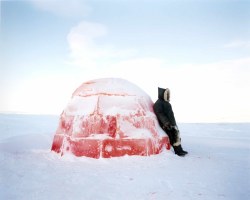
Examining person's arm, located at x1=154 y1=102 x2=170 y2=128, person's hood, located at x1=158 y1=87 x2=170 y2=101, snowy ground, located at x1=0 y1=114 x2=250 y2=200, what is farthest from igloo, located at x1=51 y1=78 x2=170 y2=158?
person's hood, located at x1=158 y1=87 x2=170 y2=101

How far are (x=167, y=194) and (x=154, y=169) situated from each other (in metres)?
1.42

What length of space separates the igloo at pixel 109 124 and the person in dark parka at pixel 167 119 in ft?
0.49

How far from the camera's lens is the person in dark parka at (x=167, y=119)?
23.7 ft

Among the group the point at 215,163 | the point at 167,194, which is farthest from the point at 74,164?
the point at 215,163

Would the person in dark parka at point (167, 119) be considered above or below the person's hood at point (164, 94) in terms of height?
below

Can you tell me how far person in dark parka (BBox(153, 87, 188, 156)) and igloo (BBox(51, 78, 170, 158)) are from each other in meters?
0.15

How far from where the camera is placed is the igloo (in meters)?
6.55

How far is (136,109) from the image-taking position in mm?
7129

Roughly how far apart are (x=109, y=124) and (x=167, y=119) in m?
1.60

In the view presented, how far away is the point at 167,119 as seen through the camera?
7391 millimetres

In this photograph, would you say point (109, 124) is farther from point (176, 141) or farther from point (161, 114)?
point (176, 141)

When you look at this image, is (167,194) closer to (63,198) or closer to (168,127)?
(63,198)

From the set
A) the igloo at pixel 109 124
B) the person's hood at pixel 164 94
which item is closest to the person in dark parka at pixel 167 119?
the person's hood at pixel 164 94

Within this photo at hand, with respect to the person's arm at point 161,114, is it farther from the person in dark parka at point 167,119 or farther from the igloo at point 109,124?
the igloo at point 109,124
